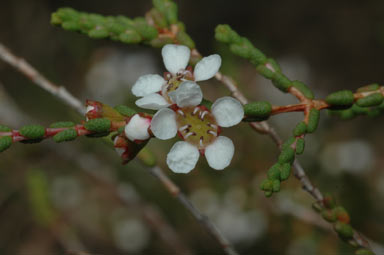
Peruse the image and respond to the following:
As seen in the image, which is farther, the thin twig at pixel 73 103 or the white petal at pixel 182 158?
the thin twig at pixel 73 103

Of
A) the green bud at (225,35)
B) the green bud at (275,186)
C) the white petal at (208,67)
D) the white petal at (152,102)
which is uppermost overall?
the green bud at (225,35)

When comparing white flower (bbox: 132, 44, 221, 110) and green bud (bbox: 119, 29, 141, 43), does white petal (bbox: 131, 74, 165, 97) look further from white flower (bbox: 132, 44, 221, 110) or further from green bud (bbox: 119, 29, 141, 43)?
green bud (bbox: 119, 29, 141, 43)

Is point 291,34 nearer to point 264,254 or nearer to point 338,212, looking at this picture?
point 264,254

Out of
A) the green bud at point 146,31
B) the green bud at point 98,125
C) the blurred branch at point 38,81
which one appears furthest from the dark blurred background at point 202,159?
the green bud at point 98,125

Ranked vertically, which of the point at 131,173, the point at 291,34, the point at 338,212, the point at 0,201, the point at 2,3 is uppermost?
the point at 2,3

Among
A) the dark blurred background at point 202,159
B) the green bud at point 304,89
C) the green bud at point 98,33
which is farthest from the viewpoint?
the dark blurred background at point 202,159

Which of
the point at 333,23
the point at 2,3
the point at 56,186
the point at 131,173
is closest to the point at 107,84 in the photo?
the point at 131,173

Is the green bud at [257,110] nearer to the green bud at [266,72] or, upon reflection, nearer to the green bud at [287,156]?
the green bud at [287,156]
